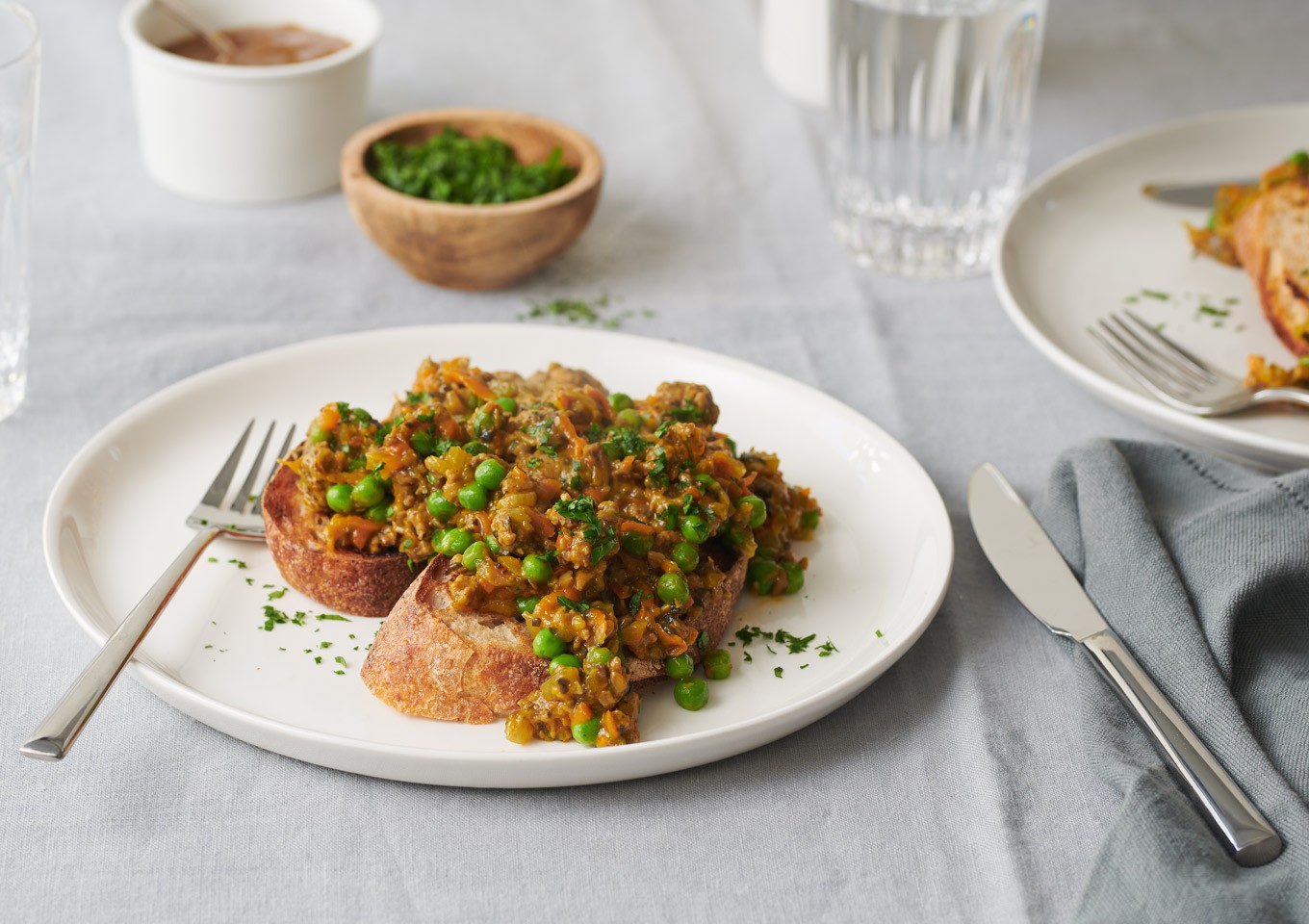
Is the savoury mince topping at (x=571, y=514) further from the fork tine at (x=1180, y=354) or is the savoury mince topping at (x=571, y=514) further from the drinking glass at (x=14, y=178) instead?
the fork tine at (x=1180, y=354)

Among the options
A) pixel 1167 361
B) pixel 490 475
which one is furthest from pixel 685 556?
pixel 1167 361

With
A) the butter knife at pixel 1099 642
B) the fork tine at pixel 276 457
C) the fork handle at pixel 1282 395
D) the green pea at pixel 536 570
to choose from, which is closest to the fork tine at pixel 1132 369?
the fork handle at pixel 1282 395

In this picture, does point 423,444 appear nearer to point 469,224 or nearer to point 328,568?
point 328,568

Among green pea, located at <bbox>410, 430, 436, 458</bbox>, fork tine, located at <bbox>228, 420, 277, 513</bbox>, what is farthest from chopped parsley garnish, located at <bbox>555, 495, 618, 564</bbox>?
fork tine, located at <bbox>228, 420, 277, 513</bbox>

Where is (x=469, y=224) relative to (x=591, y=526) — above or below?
below

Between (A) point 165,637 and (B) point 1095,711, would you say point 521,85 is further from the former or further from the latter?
(B) point 1095,711

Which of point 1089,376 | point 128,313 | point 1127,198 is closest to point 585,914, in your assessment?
point 1089,376
